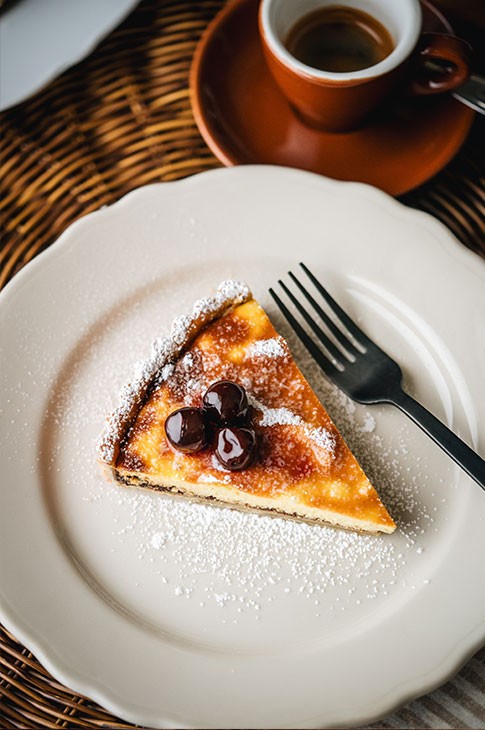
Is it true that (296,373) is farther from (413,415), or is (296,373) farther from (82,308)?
(82,308)

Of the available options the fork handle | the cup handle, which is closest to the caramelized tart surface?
the fork handle

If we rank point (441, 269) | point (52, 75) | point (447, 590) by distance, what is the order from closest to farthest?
point (447, 590), point (441, 269), point (52, 75)

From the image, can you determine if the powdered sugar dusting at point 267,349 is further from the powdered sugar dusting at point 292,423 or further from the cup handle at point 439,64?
the cup handle at point 439,64

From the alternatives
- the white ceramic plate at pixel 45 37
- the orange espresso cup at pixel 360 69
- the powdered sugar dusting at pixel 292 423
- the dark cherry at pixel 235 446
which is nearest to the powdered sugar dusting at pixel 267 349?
the powdered sugar dusting at pixel 292 423

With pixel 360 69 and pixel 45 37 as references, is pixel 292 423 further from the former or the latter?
pixel 45 37

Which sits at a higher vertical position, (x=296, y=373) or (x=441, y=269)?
(x=441, y=269)

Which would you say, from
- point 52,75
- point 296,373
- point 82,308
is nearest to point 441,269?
point 296,373

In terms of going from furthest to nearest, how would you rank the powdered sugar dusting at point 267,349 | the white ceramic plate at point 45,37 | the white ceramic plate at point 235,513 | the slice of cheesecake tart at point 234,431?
the white ceramic plate at point 45,37 < the powdered sugar dusting at point 267,349 < the slice of cheesecake tart at point 234,431 < the white ceramic plate at point 235,513
